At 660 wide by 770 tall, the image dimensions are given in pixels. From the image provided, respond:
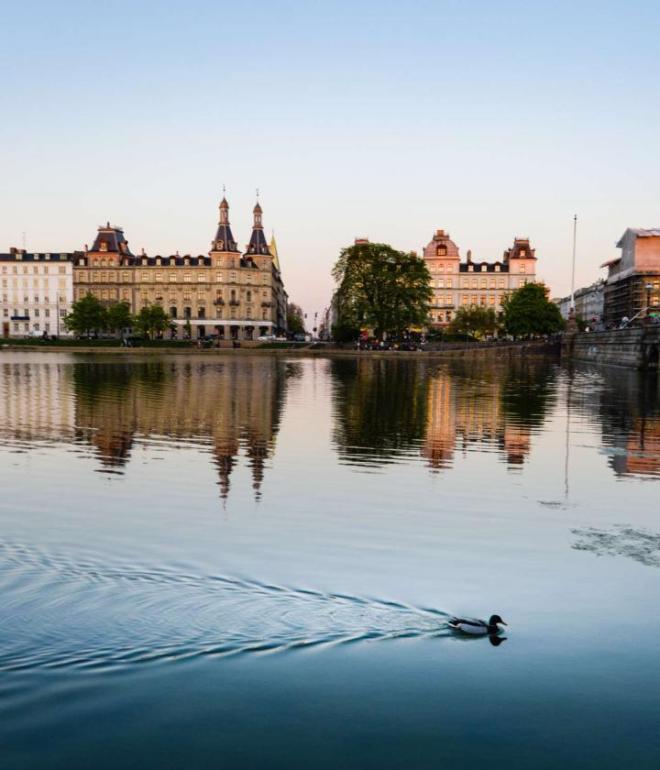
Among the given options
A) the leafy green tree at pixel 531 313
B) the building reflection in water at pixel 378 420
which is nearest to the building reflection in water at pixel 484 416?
the building reflection in water at pixel 378 420

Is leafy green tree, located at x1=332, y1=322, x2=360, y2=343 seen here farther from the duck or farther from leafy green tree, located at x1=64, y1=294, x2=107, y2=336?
the duck

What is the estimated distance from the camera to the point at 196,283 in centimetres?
16175

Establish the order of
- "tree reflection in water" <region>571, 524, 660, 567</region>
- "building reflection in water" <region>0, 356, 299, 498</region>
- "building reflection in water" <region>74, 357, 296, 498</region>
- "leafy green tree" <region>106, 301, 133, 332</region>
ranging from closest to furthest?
"tree reflection in water" <region>571, 524, 660, 567</region> → "building reflection in water" <region>74, 357, 296, 498</region> → "building reflection in water" <region>0, 356, 299, 498</region> → "leafy green tree" <region>106, 301, 133, 332</region>

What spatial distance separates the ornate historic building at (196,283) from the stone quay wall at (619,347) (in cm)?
7570

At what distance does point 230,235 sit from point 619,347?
104m

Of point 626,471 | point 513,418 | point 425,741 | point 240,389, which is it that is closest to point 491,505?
point 626,471

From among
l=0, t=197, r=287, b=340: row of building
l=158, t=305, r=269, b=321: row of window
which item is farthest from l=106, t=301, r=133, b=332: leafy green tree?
l=158, t=305, r=269, b=321: row of window

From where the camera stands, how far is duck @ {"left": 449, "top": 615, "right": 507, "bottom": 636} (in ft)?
29.0

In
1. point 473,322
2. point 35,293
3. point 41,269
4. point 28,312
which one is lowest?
point 473,322

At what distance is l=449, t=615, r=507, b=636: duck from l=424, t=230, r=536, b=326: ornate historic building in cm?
16168

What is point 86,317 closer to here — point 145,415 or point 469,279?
point 469,279

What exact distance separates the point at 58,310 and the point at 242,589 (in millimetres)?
167158

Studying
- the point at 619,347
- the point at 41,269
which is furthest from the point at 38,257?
the point at 619,347

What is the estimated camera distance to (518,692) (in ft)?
25.2
